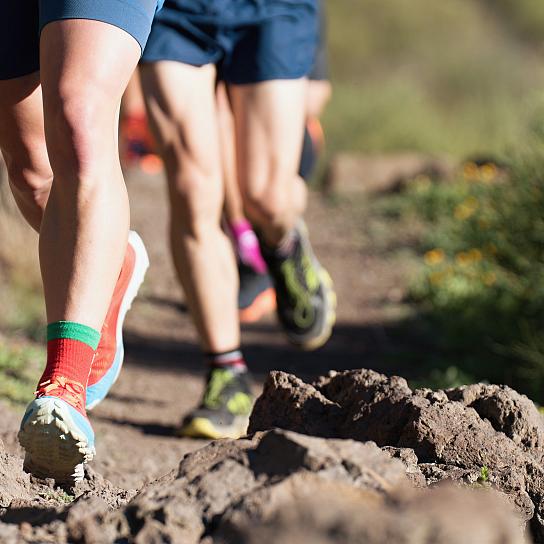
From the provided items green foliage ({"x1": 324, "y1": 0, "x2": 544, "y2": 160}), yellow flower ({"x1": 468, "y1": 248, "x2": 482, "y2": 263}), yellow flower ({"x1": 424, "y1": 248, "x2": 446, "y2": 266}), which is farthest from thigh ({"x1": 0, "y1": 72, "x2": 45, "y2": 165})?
yellow flower ({"x1": 424, "y1": 248, "x2": 446, "y2": 266})

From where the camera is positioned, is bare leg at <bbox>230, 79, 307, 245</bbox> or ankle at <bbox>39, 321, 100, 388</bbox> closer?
ankle at <bbox>39, 321, 100, 388</bbox>

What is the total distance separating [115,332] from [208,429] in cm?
112

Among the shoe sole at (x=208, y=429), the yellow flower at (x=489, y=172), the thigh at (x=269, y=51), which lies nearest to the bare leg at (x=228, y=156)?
the thigh at (x=269, y=51)

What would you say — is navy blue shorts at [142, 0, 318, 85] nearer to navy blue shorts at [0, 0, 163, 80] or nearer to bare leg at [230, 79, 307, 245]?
bare leg at [230, 79, 307, 245]

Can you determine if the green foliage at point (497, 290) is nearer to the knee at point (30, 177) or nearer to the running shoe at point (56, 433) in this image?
the knee at point (30, 177)

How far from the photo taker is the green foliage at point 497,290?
16.3ft

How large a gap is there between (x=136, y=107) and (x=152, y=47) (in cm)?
633

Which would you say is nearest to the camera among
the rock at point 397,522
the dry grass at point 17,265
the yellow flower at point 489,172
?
the rock at point 397,522

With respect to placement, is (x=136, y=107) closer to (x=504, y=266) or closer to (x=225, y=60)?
(x=504, y=266)

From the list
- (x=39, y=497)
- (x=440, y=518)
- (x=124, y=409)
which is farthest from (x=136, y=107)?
(x=440, y=518)

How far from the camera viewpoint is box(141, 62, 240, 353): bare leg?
145 inches

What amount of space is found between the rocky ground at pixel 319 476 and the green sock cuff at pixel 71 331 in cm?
31

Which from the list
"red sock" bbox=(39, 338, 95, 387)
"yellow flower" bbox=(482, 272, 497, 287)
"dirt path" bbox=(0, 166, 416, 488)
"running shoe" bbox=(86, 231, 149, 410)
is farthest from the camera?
"yellow flower" bbox=(482, 272, 497, 287)

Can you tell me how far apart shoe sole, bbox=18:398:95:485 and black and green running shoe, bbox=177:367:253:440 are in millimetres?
1510
